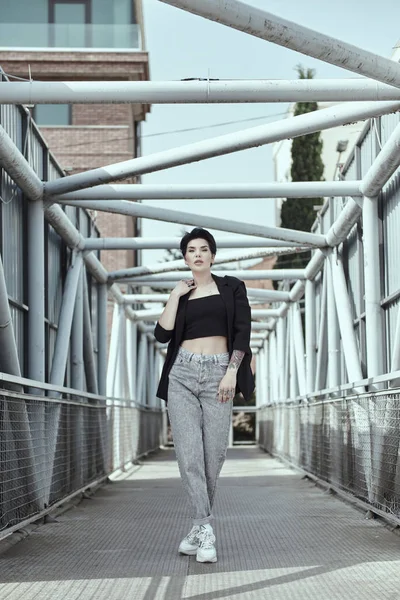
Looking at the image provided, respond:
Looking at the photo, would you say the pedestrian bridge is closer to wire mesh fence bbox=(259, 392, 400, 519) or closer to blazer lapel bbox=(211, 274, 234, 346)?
wire mesh fence bbox=(259, 392, 400, 519)

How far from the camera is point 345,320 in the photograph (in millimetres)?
13359

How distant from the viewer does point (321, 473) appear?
44.0ft

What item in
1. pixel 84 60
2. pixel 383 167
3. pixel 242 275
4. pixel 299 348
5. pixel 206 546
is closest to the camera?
pixel 206 546

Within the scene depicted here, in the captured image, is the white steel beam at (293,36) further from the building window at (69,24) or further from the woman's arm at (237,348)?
the building window at (69,24)

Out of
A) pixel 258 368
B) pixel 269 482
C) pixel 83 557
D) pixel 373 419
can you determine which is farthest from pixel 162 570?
pixel 258 368

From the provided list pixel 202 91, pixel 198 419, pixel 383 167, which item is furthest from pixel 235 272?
pixel 198 419

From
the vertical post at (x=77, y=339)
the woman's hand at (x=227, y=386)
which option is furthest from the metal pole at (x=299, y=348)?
the woman's hand at (x=227, y=386)

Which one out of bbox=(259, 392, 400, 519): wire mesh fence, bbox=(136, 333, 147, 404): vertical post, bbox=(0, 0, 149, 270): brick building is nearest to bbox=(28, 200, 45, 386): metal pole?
bbox=(259, 392, 400, 519): wire mesh fence

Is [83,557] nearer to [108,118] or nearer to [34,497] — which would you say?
[34,497]

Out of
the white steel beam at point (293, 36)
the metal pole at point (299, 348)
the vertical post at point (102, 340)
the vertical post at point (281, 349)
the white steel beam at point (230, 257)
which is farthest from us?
the vertical post at point (281, 349)

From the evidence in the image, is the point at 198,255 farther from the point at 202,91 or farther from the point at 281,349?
the point at 281,349

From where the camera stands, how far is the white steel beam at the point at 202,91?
820 centimetres

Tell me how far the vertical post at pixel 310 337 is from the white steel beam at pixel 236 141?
25.1 ft

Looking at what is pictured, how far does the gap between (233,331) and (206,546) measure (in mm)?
1238
